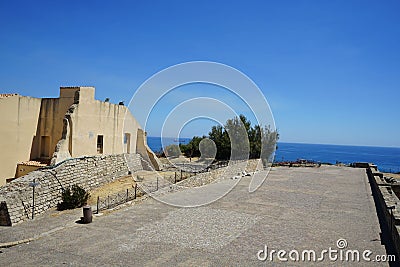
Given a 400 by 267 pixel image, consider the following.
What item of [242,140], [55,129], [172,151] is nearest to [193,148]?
[172,151]

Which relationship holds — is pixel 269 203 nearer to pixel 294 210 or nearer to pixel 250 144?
pixel 294 210

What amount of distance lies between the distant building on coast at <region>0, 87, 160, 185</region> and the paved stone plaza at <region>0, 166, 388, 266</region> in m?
5.92

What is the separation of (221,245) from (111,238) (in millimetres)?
3326

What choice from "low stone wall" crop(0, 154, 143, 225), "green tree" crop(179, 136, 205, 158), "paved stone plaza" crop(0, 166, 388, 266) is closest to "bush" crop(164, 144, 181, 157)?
"green tree" crop(179, 136, 205, 158)

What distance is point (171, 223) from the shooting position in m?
11.3

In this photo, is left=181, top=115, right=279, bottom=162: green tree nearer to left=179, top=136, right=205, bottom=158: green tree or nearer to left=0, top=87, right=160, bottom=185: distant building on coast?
left=179, top=136, right=205, bottom=158: green tree

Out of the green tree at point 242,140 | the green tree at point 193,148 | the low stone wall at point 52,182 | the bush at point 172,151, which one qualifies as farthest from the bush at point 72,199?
the green tree at point 193,148

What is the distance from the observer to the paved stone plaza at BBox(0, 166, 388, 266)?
809 centimetres

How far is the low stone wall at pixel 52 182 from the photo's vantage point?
11578 mm

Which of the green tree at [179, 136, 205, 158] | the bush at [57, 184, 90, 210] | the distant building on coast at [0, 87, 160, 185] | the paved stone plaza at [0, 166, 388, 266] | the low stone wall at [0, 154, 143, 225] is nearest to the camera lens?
the paved stone plaza at [0, 166, 388, 266]

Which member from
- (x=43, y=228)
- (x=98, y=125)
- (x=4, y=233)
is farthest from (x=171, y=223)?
(x=98, y=125)

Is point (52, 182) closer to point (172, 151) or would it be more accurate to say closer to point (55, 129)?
point (55, 129)

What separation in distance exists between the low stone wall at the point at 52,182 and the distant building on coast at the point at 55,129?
1262 millimetres

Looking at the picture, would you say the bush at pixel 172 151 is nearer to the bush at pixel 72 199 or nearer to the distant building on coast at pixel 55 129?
the distant building on coast at pixel 55 129
